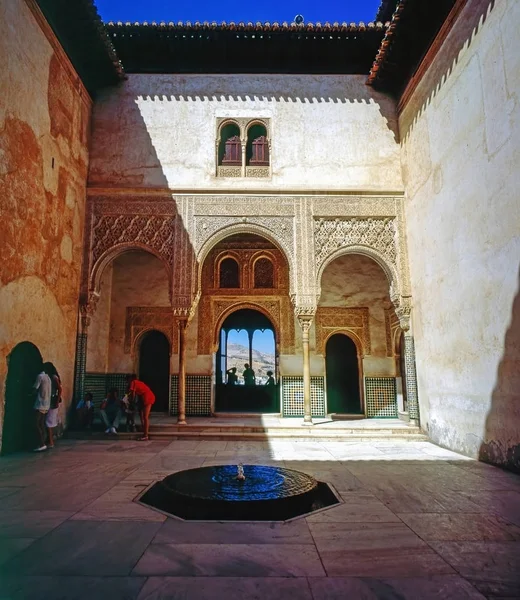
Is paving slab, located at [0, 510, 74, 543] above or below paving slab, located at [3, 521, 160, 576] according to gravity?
above

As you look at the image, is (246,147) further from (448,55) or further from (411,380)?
(411,380)

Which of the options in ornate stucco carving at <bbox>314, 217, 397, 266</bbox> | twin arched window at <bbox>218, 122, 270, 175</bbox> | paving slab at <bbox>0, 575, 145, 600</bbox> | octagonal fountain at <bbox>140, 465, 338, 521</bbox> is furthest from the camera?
twin arched window at <bbox>218, 122, 270, 175</bbox>

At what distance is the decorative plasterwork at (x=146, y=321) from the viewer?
1066 centimetres

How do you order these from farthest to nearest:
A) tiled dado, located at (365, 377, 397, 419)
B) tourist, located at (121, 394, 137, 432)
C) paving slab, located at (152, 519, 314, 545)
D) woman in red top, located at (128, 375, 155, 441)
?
1. tiled dado, located at (365, 377, 397, 419)
2. tourist, located at (121, 394, 137, 432)
3. woman in red top, located at (128, 375, 155, 441)
4. paving slab, located at (152, 519, 314, 545)

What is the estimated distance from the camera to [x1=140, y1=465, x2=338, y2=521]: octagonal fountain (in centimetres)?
347

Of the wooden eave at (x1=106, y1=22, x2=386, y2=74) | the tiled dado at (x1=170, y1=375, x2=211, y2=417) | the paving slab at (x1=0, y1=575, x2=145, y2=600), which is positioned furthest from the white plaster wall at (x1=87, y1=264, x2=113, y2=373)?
the paving slab at (x1=0, y1=575, x2=145, y2=600)

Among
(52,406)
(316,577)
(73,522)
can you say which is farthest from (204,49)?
(316,577)

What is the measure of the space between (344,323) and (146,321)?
4.58m

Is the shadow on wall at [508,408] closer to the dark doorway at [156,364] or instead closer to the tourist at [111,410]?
the tourist at [111,410]

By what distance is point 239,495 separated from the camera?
3.70 metres

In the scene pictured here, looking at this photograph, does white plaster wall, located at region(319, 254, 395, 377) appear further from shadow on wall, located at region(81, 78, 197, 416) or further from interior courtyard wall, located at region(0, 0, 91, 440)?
interior courtyard wall, located at region(0, 0, 91, 440)

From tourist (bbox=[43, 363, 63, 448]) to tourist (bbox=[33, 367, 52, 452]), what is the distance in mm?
224

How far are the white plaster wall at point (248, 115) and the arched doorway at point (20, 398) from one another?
377 centimetres

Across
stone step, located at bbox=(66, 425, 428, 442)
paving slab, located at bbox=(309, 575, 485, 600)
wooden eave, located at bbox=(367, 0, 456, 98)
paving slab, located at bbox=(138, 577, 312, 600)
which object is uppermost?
wooden eave, located at bbox=(367, 0, 456, 98)
